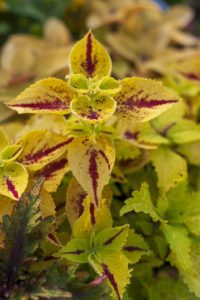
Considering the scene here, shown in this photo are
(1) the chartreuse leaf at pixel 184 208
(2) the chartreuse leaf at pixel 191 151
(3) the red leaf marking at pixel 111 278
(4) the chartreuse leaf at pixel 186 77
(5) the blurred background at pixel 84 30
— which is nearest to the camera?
(3) the red leaf marking at pixel 111 278

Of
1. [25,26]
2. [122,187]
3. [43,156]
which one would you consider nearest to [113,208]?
[122,187]

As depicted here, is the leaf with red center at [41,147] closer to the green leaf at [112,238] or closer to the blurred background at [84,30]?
the green leaf at [112,238]

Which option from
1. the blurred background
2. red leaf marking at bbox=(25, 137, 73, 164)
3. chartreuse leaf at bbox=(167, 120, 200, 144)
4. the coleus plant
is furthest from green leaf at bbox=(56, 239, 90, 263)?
the blurred background

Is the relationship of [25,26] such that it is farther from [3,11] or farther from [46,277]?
[46,277]

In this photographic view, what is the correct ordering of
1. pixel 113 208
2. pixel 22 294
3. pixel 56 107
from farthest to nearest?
pixel 113 208
pixel 56 107
pixel 22 294

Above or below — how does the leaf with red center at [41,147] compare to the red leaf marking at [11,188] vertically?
above

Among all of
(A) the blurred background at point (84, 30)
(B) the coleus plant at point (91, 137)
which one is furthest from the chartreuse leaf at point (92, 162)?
(A) the blurred background at point (84, 30)

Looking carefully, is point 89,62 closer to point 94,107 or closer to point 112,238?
point 94,107
